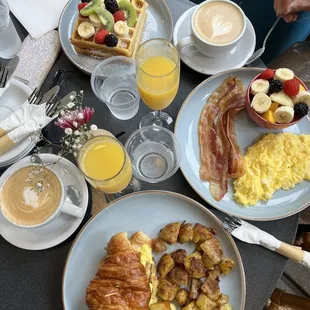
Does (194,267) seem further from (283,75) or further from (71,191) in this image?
(283,75)

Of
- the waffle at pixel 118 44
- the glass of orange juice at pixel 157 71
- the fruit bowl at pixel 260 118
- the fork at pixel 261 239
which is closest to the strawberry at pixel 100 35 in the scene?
the waffle at pixel 118 44

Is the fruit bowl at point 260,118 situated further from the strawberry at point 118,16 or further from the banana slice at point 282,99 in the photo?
the strawberry at point 118,16

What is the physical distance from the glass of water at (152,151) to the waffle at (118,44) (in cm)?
35

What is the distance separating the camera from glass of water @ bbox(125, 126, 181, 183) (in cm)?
157

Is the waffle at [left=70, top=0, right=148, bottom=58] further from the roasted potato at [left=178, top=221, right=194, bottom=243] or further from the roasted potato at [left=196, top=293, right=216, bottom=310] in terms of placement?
the roasted potato at [left=196, top=293, right=216, bottom=310]

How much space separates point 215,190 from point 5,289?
827mm

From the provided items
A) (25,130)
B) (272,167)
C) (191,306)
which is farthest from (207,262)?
(25,130)

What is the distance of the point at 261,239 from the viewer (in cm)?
144

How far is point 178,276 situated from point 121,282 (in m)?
0.20

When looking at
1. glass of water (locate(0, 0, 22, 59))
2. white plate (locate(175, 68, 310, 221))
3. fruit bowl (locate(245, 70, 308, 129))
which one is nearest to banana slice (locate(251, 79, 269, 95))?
fruit bowl (locate(245, 70, 308, 129))

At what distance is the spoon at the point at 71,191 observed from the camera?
1479mm

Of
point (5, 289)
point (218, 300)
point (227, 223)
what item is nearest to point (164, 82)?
point (227, 223)

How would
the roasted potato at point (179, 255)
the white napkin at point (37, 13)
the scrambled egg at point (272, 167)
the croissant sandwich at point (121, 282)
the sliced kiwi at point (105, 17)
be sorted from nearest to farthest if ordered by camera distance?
the croissant sandwich at point (121, 282)
the roasted potato at point (179, 255)
the scrambled egg at point (272, 167)
the sliced kiwi at point (105, 17)
the white napkin at point (37, 13)

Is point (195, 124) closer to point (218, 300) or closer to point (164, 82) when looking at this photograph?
point (164, 82)
